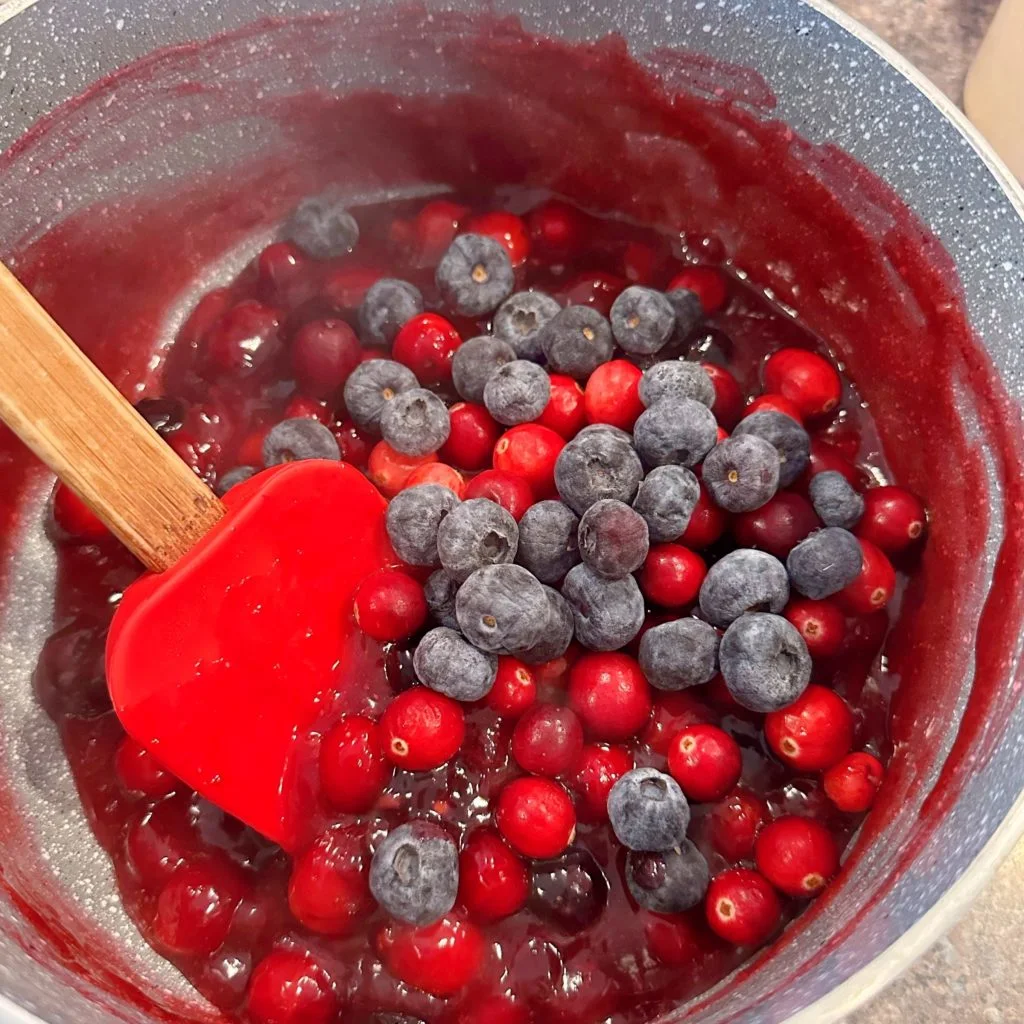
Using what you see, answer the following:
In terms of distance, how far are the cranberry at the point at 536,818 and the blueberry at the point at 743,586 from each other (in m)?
0.30

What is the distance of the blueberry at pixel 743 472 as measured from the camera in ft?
3.74

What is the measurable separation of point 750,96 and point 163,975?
1361 millimetres

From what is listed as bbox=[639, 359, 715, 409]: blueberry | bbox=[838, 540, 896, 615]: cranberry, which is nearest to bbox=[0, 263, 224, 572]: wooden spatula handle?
bbox=[639, 359, 715, 409]: blueberry

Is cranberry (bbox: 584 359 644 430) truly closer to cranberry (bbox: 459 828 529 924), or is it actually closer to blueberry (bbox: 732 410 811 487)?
blueberry (bbox: 732 410 811 487)

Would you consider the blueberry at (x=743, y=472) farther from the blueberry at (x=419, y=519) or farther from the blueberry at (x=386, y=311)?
the blueberry at (x=386, y=311)

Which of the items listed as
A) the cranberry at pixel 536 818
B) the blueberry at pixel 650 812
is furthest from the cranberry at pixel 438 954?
the blueberry at pixel 650 812

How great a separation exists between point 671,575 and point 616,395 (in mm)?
283

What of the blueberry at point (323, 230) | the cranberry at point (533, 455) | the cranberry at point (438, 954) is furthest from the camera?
the blueberry at point (323, 230)

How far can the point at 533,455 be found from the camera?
1.23 meters

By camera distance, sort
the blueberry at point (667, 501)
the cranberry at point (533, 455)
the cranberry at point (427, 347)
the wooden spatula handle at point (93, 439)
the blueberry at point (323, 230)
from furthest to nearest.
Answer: the blueberry at point (323, 230), the cranberry at point (427, 347), the cranberry at point (533, 455), the blueberry at point (667, 501), the wooden spatula handle at point (93, 439)

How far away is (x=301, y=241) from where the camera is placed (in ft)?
4.82

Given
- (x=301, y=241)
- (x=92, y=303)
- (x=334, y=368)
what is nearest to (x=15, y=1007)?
(x=334, y=368)

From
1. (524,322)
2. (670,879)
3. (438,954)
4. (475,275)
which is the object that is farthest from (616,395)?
(438,954)

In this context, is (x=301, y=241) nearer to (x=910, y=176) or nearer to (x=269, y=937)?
(x=910, y=176)
